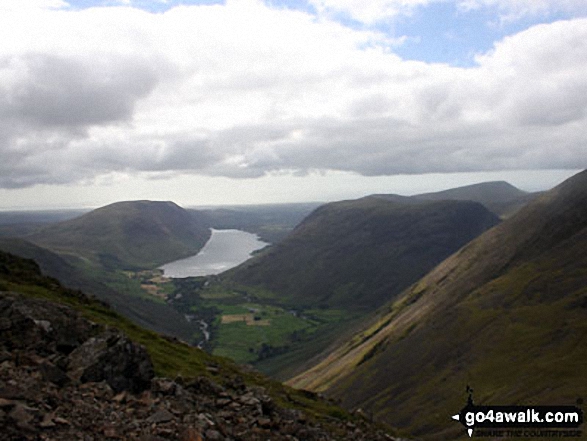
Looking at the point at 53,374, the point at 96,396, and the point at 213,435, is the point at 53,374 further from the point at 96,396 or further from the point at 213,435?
the point at 213,435

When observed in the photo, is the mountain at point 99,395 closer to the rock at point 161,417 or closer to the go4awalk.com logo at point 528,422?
the rock at point 161,417

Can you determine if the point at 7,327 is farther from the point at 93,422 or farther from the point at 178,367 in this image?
the point at 178,367

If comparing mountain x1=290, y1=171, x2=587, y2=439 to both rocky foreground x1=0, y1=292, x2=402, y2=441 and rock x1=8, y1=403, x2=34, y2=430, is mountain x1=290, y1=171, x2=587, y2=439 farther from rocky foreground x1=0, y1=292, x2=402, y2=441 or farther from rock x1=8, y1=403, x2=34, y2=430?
rock x1=8, y1=403, x2=34, y2=430

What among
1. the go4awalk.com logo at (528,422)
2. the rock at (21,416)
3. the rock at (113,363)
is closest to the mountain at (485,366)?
the go4awalk.com logo at (528,422)

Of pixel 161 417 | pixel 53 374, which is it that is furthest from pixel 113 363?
pixel 161 417

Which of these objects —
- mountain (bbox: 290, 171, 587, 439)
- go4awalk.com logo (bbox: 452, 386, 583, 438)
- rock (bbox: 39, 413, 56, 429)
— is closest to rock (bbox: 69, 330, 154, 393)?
rock (bbox: 39, 413, 56, 429)

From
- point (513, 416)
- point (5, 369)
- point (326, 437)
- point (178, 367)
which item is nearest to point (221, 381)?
point (178, 367)
